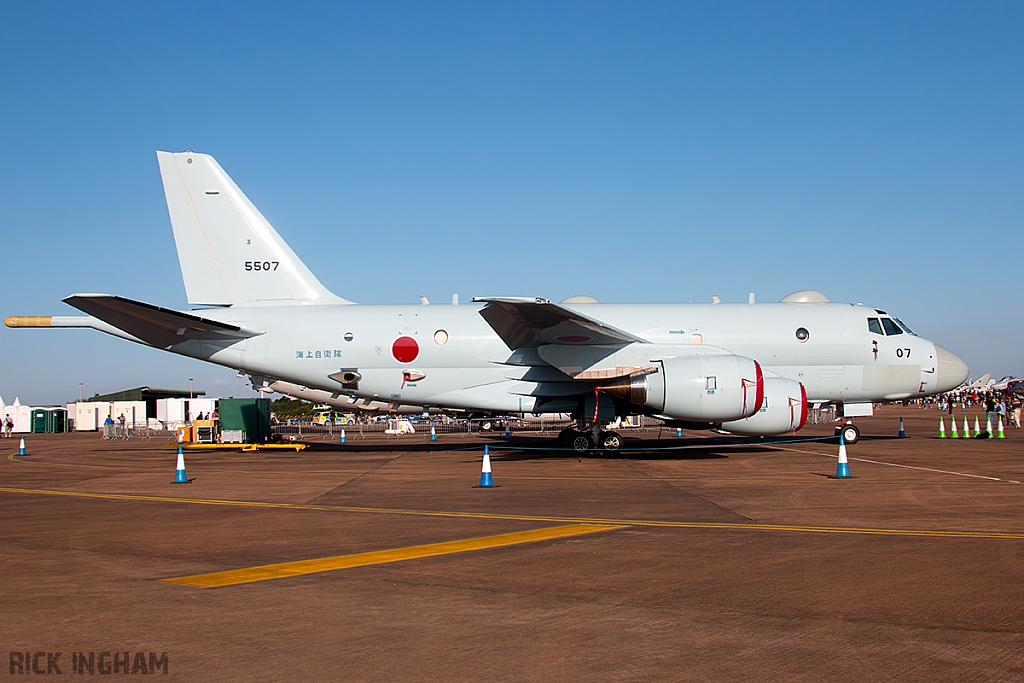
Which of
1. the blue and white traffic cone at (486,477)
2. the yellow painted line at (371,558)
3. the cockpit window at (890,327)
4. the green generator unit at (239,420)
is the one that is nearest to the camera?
the yellow painted line at (371,558)

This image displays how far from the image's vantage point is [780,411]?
2089 centimetres

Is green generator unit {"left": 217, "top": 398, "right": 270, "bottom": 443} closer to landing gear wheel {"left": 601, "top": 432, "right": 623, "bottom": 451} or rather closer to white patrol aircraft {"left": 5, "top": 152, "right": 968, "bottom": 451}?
white patrol aircraft {"left": 5, "top": 152, "right": 968, "bottom": 451}

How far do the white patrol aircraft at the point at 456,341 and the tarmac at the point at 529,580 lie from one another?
24.5 ft

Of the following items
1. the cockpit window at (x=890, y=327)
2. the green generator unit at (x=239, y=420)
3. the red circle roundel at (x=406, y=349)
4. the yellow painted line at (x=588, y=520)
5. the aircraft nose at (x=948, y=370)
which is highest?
the cockpit window at (x=890, y=327)

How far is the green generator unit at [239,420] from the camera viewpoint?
3145 centimetres

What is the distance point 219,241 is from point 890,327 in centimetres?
1987

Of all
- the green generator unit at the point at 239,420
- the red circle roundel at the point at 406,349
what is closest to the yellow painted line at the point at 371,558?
the red circle roundel at the point at 406,349

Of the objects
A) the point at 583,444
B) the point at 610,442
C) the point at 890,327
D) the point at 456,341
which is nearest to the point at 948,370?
the point at 890,327

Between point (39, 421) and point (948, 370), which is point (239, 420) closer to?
point (948, 370)

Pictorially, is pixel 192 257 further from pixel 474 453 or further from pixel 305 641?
pixel 305 641

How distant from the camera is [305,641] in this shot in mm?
5195

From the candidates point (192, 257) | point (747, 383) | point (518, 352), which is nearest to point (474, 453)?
point (518, 352)

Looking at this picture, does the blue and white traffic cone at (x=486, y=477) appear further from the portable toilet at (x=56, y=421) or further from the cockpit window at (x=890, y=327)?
the portable toilet at (x=56, y=421)

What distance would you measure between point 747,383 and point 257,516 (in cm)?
Answer: 1271
